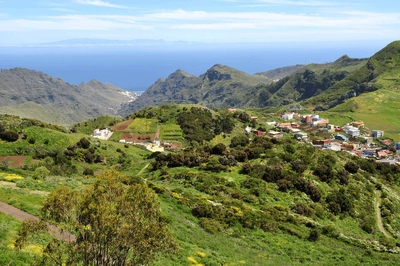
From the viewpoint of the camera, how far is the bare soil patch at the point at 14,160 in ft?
141

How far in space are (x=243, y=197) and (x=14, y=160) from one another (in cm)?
3319

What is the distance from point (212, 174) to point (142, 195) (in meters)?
26.2

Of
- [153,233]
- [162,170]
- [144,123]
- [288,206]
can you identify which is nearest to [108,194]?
[153,233]

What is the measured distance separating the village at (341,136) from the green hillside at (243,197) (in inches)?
1832

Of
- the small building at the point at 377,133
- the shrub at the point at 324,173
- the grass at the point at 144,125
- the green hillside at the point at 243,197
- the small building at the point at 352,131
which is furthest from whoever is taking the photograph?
the small building at the point at 377,133

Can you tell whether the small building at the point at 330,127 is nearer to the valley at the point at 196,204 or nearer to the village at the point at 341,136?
the village at the point at 341,136

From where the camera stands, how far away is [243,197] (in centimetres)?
3052

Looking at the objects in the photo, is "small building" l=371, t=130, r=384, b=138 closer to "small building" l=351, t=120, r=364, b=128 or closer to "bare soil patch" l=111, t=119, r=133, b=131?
"small building" l=351, t=120, r=364, b=128

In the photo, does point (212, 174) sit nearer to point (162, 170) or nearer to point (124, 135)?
point (162, 170)

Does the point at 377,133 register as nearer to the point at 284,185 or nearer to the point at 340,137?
the point at 340,137

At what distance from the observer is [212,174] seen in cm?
3588

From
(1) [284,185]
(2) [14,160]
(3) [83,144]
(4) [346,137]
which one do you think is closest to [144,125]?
(3) [83,144]

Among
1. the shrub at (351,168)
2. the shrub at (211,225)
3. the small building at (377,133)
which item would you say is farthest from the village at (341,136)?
the shrub at (211,225)

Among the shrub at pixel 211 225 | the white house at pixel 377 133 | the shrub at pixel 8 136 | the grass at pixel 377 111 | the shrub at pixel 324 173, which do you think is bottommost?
the white house at pixel 377 133
